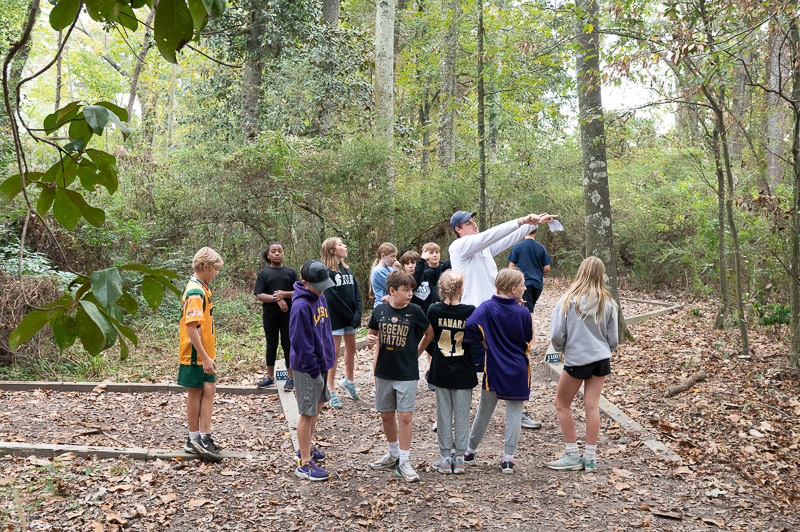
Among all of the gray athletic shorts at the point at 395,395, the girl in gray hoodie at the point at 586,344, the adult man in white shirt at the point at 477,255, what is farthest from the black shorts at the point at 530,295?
the gray athletic shorts at the point at 395,395

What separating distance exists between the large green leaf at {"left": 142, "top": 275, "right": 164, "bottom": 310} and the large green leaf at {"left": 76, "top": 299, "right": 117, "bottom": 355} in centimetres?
14

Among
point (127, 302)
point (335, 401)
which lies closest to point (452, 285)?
point (335, 401)

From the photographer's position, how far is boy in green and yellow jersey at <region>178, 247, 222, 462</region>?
5047 millimetres

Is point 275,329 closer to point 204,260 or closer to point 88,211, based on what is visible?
point 204,260

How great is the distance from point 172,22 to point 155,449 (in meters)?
4.87

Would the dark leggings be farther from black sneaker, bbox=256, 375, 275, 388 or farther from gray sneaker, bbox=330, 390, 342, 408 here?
gray sneaker, bbox=330, 390, 342, 408

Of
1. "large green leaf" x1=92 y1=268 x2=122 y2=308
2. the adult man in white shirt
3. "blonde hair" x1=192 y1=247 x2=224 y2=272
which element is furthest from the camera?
the adult man in white shirt

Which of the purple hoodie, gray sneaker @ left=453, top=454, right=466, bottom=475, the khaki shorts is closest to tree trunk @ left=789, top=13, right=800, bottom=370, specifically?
gray sneaker @ left=453, top=454, right=466, bottom=475

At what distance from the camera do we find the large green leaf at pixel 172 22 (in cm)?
146

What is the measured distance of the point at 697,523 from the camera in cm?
436

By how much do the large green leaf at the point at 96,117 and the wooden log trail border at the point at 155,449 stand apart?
441 centimetres

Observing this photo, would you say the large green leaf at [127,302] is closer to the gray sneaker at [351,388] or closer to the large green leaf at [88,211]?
the large green leaf at [88,211]

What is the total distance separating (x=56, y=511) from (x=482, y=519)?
3007 millimetres

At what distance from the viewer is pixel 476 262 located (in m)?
6.36
